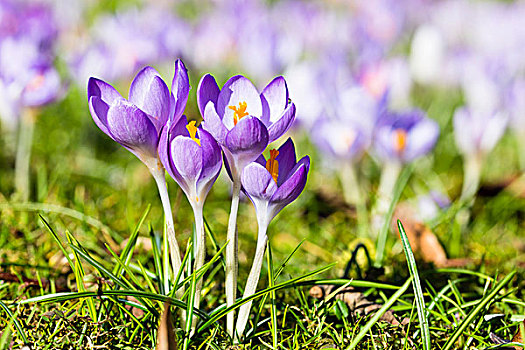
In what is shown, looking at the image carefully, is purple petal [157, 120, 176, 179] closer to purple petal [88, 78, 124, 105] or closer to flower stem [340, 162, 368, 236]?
purple petal [88, 78, 124, 105]

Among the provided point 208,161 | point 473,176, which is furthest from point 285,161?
point 473,176

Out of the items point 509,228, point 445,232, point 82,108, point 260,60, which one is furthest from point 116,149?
point 509,228

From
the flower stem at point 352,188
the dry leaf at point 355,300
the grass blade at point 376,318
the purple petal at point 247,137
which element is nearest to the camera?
the purple petal at point 247,137

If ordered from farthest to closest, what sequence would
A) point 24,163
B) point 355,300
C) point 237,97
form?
point 24,163
point 355,300
point 237,97

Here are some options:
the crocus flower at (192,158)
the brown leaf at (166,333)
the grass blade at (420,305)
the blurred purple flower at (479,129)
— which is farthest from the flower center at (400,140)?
the brown leaf at (166,333)

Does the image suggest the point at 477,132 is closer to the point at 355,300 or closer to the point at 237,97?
the point at 355,300

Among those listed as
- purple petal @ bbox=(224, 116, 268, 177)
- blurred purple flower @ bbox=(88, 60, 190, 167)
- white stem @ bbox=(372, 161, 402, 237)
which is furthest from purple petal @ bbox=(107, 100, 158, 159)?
white stem @ bbox=(372, 161, 402, 237)

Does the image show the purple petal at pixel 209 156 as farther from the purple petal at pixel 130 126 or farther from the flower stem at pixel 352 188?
the flower stem at pixel 352 188
